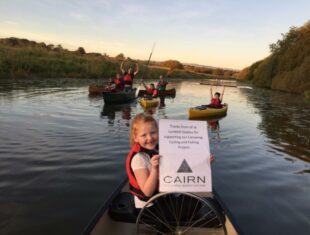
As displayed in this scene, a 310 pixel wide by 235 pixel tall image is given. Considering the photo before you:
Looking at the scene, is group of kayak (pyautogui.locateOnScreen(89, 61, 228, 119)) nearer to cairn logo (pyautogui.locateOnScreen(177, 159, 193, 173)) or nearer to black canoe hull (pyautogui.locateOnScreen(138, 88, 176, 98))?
black canoe hull (pyautogui.locateOnScreen(138, 88, 176, 98))

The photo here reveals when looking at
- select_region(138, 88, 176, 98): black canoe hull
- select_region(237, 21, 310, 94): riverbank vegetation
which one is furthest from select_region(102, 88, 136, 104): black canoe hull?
select_region(237, 21, 310, 94): riverbank vegetation

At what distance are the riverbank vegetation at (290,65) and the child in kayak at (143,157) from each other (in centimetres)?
4263

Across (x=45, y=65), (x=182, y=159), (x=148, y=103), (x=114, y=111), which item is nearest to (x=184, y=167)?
(x=182, y=159)

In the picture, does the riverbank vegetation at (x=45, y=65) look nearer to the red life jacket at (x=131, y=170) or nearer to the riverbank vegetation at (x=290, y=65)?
the riverbank vegetation at (x=290, y=65)

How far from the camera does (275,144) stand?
504 inches

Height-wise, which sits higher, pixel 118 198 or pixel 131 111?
pixel 118 198

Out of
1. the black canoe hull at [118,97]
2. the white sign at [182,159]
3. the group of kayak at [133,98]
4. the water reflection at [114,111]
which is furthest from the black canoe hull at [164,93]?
the white sign at [182,159]

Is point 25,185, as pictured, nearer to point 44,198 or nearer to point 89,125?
point 44,198

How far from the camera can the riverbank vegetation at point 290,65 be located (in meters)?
46.2

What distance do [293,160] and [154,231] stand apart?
7.91 meters

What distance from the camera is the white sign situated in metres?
3.29

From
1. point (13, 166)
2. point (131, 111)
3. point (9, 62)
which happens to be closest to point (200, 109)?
point (131, 111)

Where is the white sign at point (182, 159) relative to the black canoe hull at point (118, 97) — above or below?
above

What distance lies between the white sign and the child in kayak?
23 cm
